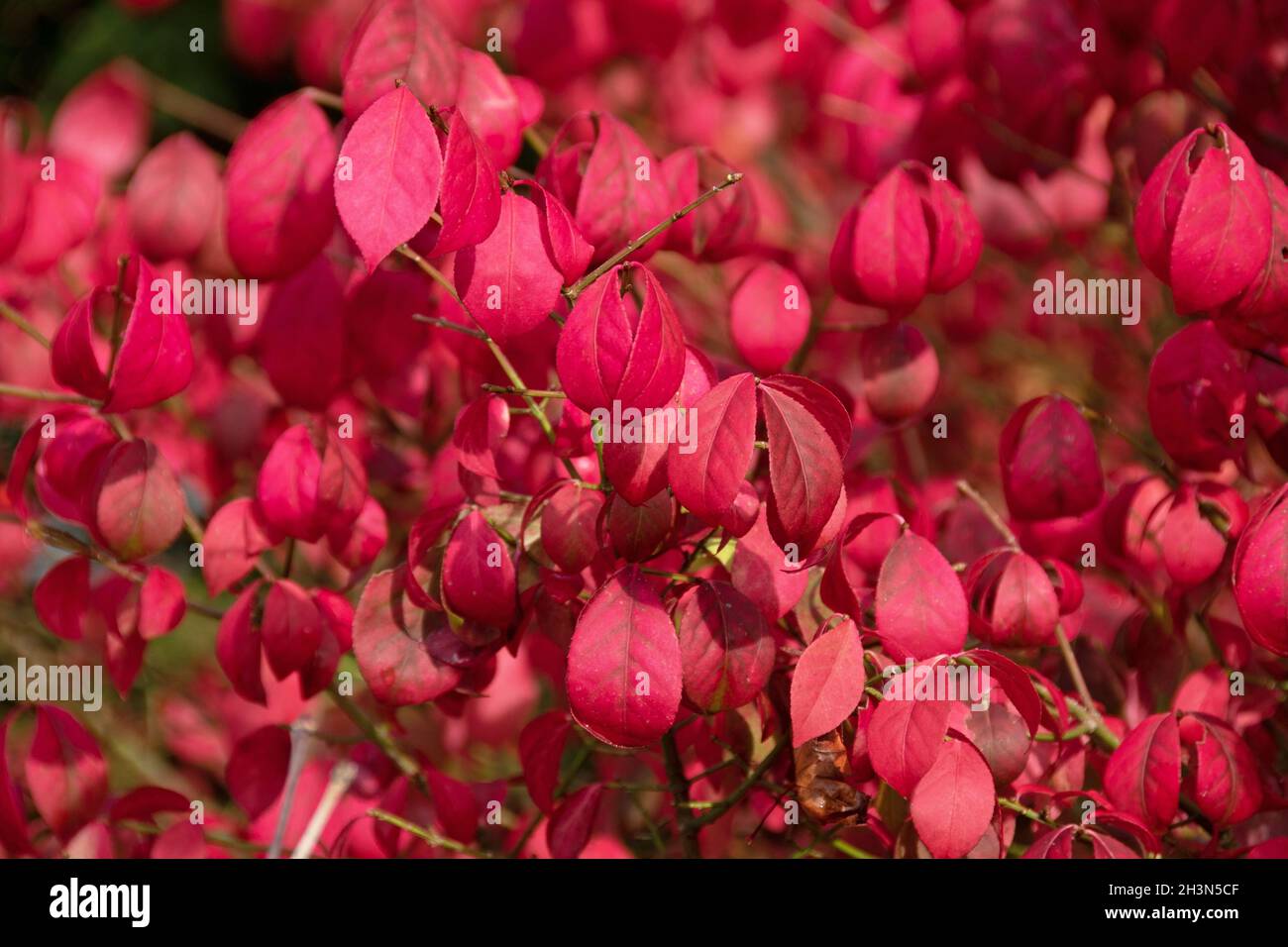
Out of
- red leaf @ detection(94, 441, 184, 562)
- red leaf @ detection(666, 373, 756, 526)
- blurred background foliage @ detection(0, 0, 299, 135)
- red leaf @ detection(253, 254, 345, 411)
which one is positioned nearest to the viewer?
red leaf @ detection(666, 373, 756, 526)

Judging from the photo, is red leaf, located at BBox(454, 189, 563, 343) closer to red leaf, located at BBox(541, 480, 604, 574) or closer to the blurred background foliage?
red leaf, located at BBox(541, 480, 604, 574)

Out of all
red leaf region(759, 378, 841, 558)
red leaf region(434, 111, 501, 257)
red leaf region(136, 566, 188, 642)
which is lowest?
red leaf region(136, 566, 188, 642)

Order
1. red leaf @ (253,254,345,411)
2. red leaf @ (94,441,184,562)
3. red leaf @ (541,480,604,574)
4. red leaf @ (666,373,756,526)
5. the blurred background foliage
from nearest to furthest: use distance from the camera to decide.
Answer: red leaf @ (666,373,756,526) < red leaf @ (541,480,604,574) < red leaf @ (94,441,184,562) < red leaf @ (253,254,345,411) < the blurred background foliage

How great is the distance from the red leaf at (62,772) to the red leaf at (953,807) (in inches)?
23.7

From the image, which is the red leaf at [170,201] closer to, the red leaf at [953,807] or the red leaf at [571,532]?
the red leaf at [571,532]

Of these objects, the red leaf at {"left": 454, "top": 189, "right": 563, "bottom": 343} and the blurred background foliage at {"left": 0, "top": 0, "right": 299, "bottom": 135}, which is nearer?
the red leaf at {"left": 454, "top": 189, "right": 563, "bottom": 343}

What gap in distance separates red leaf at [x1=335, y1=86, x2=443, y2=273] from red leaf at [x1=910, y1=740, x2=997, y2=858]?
1.42 feet

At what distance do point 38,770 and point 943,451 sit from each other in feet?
4.36

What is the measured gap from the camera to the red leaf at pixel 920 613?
77 cm

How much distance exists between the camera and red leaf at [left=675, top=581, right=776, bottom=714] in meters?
0.77

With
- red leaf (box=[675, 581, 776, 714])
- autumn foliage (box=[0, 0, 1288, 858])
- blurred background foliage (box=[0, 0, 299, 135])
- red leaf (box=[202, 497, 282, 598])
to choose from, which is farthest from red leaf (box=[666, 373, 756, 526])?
blurred background foliage (box=[0, 0, 299, 135])

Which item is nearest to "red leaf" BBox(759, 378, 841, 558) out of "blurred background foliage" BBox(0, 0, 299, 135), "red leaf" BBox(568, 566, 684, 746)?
"red leaf" BBox(568, 566, 684, 746)

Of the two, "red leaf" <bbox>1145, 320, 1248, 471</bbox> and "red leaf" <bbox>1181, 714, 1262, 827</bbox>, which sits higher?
"red leaf" <bbox>1145, 320, 1248, 471</bbox>
